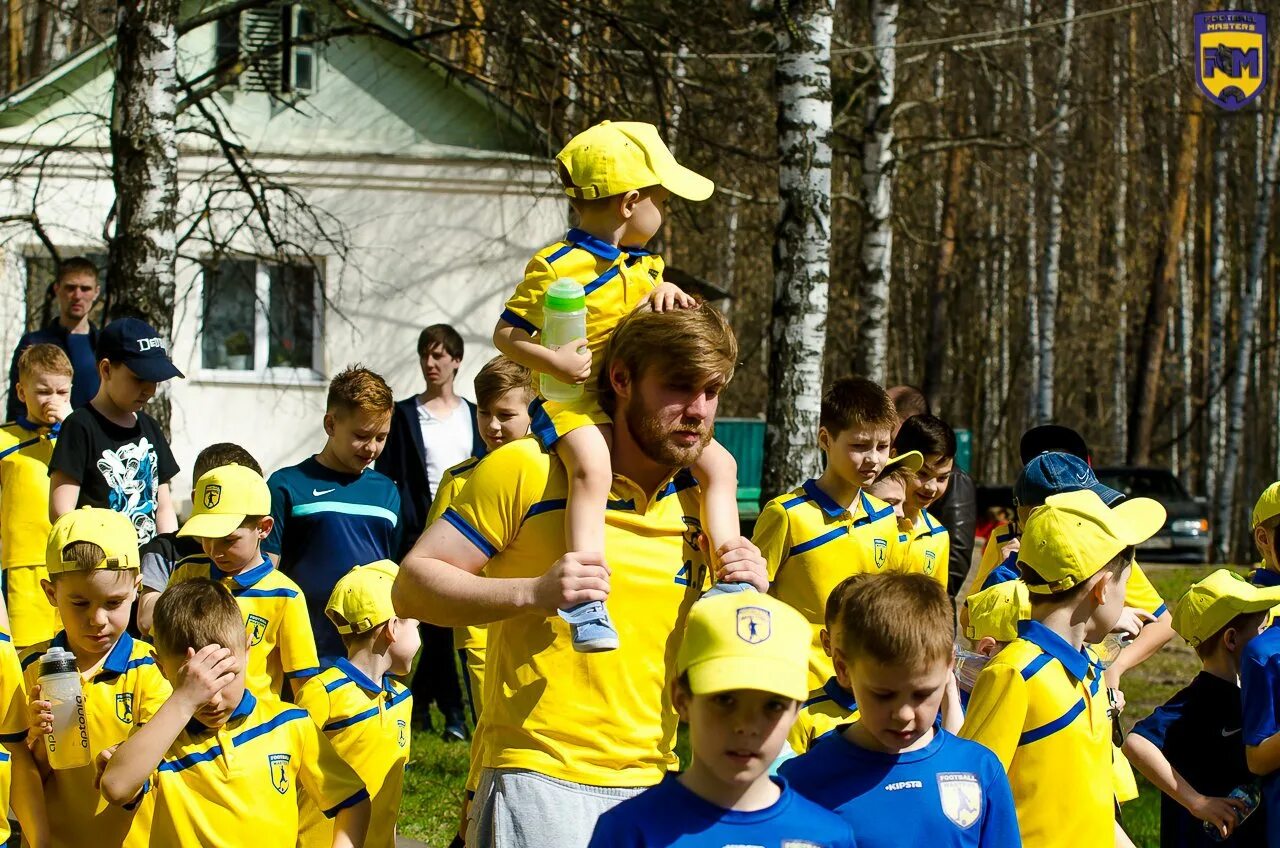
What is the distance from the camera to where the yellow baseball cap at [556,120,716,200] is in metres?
4.25

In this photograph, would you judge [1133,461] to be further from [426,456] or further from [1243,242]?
[426,456]

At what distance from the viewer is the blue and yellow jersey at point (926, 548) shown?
6219mm

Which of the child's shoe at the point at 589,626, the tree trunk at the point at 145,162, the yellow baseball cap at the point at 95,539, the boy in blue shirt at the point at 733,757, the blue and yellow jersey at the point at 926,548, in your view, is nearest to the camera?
the boy in blue shirt at the point at 733,757

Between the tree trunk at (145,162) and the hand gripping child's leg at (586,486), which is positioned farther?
the tree trunk at (145,162)

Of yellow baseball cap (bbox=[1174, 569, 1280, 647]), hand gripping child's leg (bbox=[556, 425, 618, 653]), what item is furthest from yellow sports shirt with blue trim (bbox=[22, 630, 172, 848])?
yellow baseball cap (bbox=[1174, 569, 1280, 647])

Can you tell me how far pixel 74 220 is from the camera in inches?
728

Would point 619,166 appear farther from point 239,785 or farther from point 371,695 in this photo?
point 371,695

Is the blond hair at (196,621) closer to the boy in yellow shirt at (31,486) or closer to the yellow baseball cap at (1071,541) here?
the yellow baseball cap at (1071,541)

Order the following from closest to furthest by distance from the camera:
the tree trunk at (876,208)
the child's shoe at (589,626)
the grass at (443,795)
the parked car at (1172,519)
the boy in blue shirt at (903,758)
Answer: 1. the child's shoe at (589,626)
2. the boy in blue shirt at (903,758)
3. the grass at (443,795)
4. the tree trunk at (876,208)
5. the parked car at (1172,519)

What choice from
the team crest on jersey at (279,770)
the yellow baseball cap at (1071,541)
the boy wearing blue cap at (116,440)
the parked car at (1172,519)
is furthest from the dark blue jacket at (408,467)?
the parked car at (1172,519)

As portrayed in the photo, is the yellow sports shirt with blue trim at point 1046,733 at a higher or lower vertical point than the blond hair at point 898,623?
lower

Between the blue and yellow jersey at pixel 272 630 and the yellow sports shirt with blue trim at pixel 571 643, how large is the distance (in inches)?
80.4

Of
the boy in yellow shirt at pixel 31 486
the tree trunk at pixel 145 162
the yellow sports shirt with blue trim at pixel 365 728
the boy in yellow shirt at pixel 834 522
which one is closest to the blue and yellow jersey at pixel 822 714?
the boy in yellow shirt at pixel 834 522
